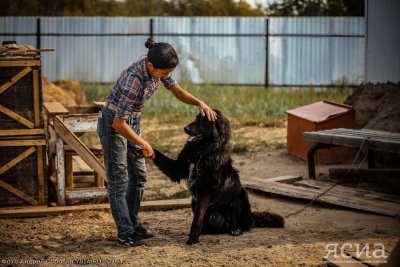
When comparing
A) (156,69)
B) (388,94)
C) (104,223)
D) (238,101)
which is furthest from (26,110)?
(238,101)

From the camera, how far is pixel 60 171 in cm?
826

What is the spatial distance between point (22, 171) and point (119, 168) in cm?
214

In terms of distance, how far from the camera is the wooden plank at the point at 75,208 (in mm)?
7996

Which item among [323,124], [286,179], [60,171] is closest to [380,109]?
[323,124]

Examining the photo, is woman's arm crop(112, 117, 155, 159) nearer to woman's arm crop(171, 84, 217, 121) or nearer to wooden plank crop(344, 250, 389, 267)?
woman's arm crop(171, 84, 217, 121)

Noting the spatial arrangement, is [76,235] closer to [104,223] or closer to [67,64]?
[104,223]

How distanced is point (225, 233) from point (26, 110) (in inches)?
111

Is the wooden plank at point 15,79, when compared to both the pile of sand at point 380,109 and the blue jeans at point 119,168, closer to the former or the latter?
the blue jeans at point 119,168

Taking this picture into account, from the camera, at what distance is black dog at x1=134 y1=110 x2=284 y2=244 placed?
6762mm

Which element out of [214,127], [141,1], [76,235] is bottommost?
[76,235]

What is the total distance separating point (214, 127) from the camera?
6727 millimetres

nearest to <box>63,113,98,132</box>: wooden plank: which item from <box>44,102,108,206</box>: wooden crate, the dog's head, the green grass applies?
<box>44,102,108,206</box>: wooden crate

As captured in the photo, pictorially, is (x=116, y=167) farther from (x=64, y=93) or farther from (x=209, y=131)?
(x=64, y=93)

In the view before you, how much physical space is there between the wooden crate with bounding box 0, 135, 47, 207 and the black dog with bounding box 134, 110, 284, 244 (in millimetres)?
1919
